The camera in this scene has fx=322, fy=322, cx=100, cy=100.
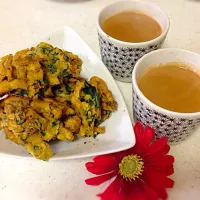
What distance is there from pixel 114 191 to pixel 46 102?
247mm

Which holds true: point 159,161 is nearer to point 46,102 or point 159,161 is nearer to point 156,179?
point 156,179

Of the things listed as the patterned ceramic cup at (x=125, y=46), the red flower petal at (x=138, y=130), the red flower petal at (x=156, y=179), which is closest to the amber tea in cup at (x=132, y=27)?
the patterned ceramic cup at (x=125, y=46)

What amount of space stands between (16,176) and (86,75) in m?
0.32

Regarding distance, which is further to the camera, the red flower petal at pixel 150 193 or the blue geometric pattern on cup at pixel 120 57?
the blue geometric pattern on cup at pixel 120 57

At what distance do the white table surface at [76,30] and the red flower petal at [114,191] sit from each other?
0.15ft

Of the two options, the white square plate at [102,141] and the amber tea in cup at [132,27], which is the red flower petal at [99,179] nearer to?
the white square plate at [102,141]

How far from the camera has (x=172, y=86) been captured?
2.53 feet

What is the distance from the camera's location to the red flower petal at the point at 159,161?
716 millimetres

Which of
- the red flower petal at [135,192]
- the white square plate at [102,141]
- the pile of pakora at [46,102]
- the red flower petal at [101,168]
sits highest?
the pile of pakora at [46,102]

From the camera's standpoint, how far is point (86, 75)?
0.89 metres

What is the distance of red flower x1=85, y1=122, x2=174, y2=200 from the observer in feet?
2.24

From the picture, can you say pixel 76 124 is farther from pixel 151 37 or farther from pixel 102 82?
pixel 151 37

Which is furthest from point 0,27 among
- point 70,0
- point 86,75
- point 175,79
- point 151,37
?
point 175,79

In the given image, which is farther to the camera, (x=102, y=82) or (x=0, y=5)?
(x=0, y=5)
